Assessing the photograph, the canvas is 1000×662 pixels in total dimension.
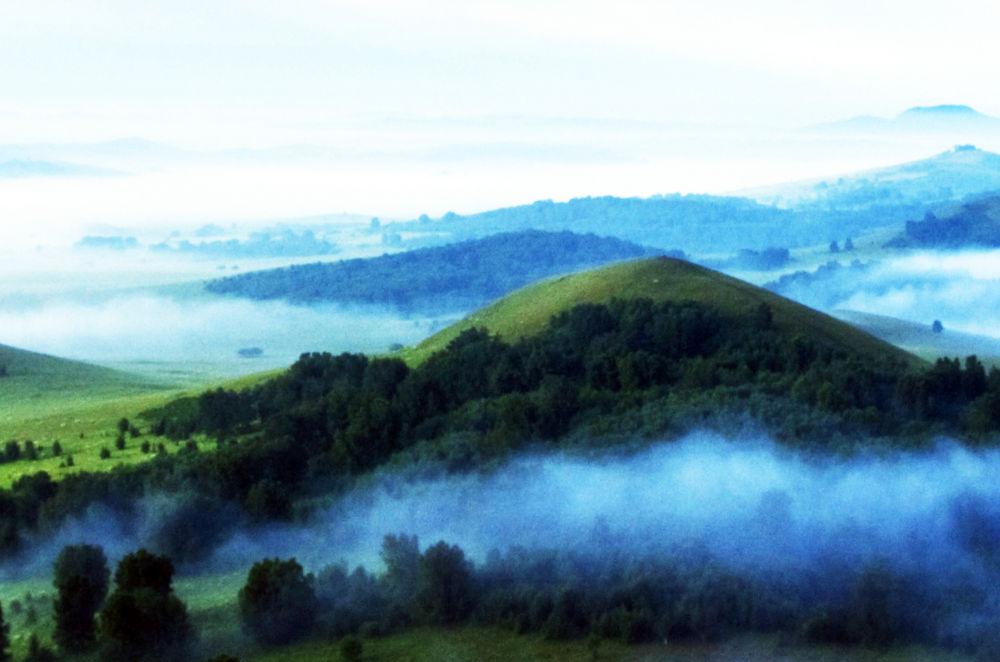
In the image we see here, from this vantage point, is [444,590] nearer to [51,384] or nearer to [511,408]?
[511,408]

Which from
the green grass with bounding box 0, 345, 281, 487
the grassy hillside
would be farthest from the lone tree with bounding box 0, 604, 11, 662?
the grassy hillside

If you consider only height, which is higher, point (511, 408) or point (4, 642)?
point (511, 408)

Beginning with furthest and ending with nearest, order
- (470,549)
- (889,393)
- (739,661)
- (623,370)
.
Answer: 1. (623,370)
2. (889,393)
3. (470,549)
4. (739,661)

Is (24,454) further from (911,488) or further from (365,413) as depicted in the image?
(911,488)

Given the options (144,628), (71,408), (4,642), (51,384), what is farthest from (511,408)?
(51,384)

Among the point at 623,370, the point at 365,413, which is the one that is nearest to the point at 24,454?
the point at 365,413

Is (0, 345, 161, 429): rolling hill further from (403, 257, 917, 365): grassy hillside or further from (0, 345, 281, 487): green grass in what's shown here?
(403, 257, 917, 365): grassy hillside
